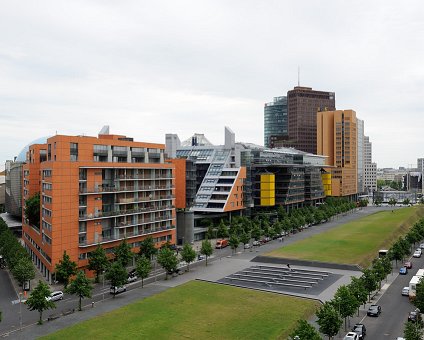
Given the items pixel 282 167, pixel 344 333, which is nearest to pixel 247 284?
pixel 344 333

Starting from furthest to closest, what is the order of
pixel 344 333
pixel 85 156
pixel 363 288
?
1. pixel 85 156
2. pixel 363 288
3. pixel 344 333

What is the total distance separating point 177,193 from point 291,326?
71.4 m

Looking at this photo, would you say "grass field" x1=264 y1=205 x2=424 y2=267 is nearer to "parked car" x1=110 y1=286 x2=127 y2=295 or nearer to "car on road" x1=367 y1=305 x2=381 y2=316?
"car on road" x1=367 y1=305 x2=381 y2=316

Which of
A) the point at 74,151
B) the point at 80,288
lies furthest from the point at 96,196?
the point at 80,288

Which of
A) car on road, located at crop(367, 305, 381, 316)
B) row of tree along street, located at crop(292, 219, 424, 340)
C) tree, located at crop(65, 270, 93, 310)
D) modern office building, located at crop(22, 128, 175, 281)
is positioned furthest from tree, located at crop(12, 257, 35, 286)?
car on road, located at crop(367, 305, 381, 316)

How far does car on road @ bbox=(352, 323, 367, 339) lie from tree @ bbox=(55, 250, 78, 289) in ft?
148

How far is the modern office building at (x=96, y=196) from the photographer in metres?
78.7

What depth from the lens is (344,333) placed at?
2067 inches

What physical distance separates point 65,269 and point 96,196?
1678cm

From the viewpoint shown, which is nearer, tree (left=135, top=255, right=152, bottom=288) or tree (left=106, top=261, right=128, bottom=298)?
tree (left=106, top=261, right=128, bottom=298)

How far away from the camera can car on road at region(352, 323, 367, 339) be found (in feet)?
164

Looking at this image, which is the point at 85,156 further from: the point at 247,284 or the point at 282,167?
the point at 282,167

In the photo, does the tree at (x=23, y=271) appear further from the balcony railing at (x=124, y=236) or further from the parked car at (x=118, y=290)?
the parked car at (x=118, y=290)

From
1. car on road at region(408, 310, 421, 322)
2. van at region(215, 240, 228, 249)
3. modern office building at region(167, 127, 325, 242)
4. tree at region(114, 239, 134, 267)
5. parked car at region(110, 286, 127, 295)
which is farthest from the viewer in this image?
modern office building at region(167, 127, 325, 242)
